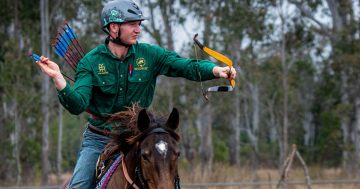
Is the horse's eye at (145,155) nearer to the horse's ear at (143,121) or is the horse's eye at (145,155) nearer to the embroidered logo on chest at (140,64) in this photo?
the horse's ear at (143,121)

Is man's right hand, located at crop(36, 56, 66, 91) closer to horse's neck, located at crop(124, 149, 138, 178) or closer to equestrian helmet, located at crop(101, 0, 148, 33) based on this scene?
horse's neck, located at crop(124, 149, 138, 178)

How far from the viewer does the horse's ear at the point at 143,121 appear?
628 cm

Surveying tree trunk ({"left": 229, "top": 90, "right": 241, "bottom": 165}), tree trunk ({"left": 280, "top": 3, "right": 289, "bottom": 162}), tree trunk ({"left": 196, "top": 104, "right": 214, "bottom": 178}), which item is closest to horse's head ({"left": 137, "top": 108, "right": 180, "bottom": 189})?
tree trunk ({"left": 280, "top": 3, "right": 289, "bottom": 162})

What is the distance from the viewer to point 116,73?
7.26m

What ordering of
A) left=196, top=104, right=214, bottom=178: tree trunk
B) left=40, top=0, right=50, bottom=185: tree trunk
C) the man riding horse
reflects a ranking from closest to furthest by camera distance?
the man riding horse, left=40, top=0, right=50, bottom=185: tree trunk, left=196, top=104, right=214, bottom=178: tree trunk

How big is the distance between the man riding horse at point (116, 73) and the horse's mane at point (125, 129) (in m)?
0.25

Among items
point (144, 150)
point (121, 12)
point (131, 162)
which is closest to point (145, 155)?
point (144, 150)

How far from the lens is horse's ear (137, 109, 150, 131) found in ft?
20.6

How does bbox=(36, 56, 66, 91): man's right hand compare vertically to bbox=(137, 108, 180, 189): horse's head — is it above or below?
above

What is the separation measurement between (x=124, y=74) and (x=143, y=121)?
3.49ft

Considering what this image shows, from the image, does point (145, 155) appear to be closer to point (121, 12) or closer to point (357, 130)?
point (121, 12)

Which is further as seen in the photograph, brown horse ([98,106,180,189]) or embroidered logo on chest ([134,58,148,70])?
embroidered logo on chest ([134,58,148,70])

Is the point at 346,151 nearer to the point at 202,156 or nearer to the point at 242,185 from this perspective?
the point at 202,156

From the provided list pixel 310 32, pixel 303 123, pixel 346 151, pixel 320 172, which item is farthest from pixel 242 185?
pixel 303 123
